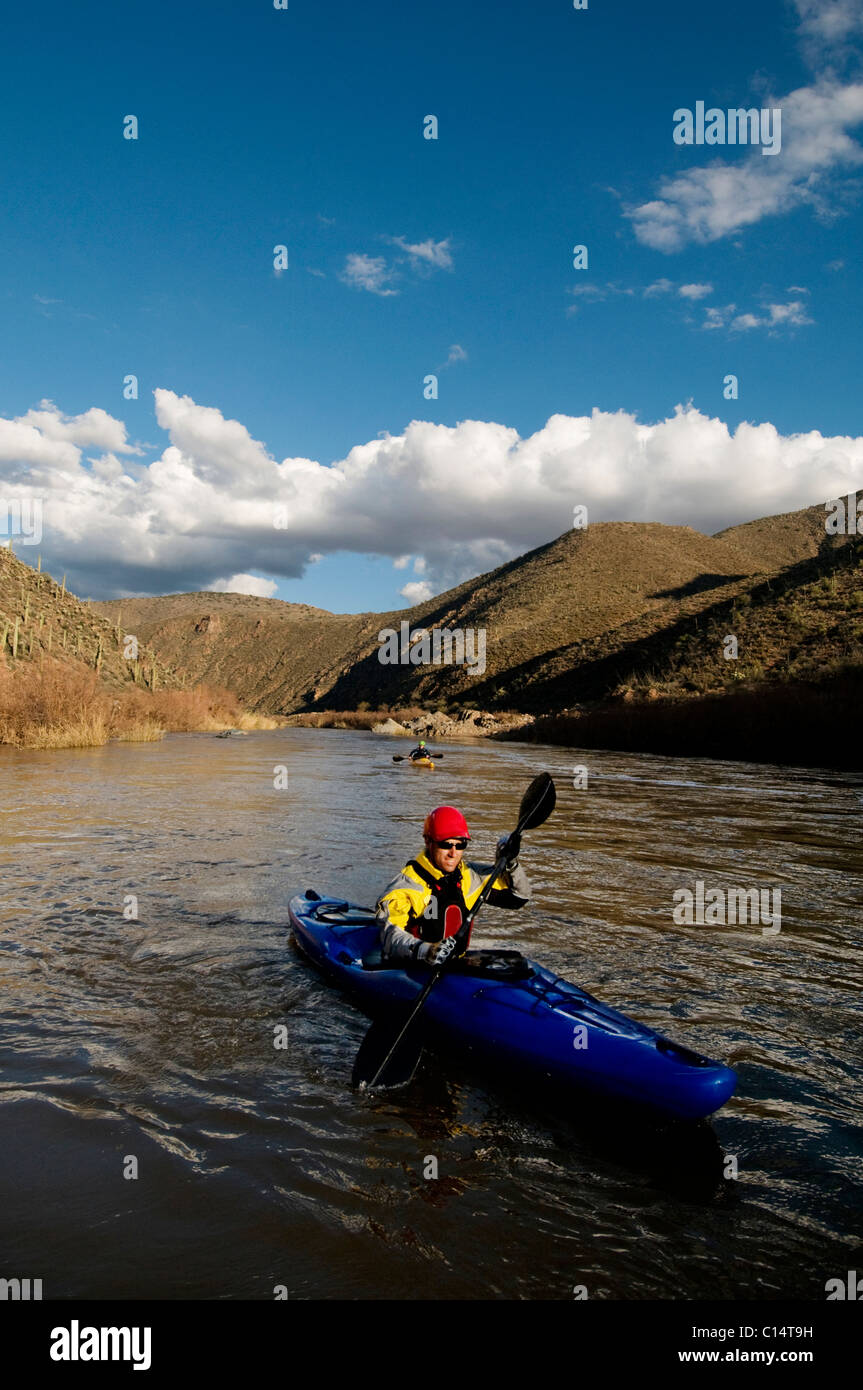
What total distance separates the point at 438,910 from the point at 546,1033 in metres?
1.01

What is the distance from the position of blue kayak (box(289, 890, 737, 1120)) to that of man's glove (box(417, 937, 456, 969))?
137 mm

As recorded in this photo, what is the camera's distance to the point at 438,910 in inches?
175

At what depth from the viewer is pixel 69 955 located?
18.9ft

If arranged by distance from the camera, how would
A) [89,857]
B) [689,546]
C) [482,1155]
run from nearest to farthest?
[482,1155] < [89,857] < [689,546]

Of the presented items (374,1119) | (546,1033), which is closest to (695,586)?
(546,1033)

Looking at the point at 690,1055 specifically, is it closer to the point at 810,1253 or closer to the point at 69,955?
the point at 810,1253

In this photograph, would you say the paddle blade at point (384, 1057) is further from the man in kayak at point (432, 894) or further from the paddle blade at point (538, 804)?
the paddle blade at point (538, 804)

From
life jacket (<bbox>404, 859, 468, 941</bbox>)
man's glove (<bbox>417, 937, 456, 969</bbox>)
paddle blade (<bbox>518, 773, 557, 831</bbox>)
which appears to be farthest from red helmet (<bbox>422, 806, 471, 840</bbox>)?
paddle blade (<bbox>518, 773, 557, 831</bbox>)

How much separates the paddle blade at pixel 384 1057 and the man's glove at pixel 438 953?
0.34 meters

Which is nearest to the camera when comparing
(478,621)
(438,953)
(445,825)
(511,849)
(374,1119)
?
(374,1119)

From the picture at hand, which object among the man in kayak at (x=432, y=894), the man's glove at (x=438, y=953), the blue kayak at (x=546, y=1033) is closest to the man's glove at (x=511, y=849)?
the man in kayak at (x=432, y=894)

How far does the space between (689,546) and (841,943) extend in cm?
7960

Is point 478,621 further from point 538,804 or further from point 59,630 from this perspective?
point 538,804
